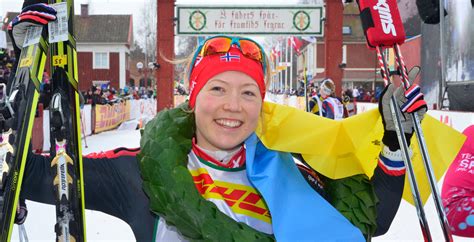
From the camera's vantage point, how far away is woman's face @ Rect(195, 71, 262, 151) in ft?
6.17

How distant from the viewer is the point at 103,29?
44875 millimetres

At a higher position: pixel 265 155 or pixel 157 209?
pixel 265 155

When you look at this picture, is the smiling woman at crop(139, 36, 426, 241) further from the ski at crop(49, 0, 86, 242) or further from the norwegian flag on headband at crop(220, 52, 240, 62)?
the ski at crop(49, 0, 86, 242)

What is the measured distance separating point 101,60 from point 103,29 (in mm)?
3713

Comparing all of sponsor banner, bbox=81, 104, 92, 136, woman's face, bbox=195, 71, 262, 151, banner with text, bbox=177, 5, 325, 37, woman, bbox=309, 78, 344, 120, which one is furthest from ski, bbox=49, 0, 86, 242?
banner with text, bbox=177, 5, 325, 37

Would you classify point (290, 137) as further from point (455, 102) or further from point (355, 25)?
point (355, 25)

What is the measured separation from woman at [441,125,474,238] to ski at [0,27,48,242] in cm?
228

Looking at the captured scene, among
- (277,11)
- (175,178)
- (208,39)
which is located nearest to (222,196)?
(175,178)

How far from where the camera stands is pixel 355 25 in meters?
50.8

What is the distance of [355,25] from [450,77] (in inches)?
1593

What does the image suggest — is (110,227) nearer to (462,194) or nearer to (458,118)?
(462,194)

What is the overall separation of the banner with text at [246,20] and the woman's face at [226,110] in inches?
502

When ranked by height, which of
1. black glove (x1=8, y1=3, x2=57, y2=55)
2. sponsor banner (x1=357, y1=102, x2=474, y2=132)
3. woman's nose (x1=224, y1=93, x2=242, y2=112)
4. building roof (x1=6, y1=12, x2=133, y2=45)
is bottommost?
sponsor banner (x1=357, y1=102, x2=474, y2=132)

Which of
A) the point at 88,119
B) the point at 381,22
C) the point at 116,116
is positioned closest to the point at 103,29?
the point at 116,116
